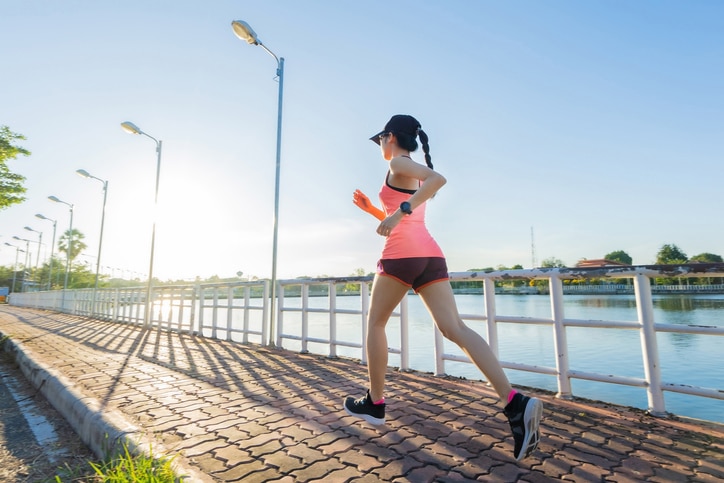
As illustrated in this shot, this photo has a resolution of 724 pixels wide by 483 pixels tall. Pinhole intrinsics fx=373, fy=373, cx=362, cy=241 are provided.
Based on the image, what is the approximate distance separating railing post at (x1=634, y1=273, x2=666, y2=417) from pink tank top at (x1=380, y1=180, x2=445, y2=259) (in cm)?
188

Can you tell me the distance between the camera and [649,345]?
293 centimetres

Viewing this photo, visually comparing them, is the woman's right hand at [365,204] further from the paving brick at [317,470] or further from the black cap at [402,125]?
the paving brick at [317,470]

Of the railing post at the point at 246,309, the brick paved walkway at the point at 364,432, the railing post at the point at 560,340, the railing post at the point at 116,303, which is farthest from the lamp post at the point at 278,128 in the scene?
the railing post at the point at 116,303

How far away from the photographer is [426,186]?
83.3 inches

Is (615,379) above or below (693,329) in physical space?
below

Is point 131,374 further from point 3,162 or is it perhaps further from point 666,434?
point 3,162

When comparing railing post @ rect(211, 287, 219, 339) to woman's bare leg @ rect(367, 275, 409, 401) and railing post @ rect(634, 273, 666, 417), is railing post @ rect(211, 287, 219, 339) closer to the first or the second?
woman's bare leg @ rect(367, 275, 409, 401)

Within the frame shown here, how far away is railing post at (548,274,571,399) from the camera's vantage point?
11.0ft

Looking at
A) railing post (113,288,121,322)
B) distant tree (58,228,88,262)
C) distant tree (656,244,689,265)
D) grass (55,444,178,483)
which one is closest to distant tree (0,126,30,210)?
railing post (113,288,121,322)

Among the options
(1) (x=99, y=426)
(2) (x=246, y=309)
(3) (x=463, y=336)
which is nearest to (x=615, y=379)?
(3) (x=463, y=336)

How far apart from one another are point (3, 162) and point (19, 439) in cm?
2445

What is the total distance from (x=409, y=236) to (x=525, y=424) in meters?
1.17

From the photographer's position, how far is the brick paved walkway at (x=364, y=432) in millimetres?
1932

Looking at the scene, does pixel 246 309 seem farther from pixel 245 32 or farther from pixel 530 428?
pixel 530 428
